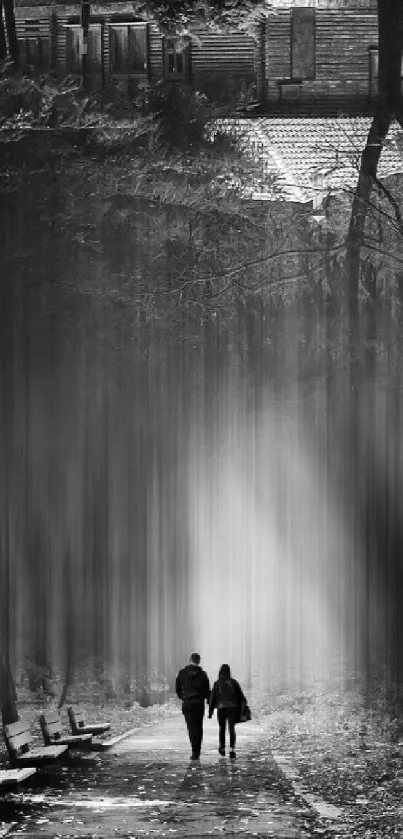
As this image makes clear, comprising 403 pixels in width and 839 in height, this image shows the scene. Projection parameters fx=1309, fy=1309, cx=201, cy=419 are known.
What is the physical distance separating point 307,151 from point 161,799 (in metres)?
17.7

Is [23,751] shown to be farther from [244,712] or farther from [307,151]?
[307,151]

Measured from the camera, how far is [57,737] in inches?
634

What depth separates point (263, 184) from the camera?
90.7 ft

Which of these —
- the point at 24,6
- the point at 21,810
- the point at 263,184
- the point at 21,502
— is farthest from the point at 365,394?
the point at 21,810

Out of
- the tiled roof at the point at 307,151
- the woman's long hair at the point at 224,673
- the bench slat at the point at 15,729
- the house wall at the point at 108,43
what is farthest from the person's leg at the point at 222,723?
the house wall at the point at 108,43

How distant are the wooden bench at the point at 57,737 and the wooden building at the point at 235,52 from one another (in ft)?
41.5

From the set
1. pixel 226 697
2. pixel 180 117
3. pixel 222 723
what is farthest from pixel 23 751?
pixel 180 117

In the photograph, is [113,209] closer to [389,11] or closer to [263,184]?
[263,184]

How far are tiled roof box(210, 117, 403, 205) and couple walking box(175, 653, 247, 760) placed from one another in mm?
11495

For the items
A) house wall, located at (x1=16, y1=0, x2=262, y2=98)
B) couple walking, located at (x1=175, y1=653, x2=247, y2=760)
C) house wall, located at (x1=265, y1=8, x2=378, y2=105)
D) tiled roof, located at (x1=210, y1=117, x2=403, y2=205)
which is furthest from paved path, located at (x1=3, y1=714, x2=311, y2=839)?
house wall, located at (x1=265, y1=8, x2=378, y2=105)

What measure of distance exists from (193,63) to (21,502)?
394 inches

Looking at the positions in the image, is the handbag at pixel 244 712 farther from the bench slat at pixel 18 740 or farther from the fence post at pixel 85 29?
the fence post at pixel 85 29

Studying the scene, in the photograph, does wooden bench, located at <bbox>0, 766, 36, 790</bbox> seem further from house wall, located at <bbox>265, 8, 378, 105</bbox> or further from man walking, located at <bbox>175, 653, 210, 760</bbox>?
house wall, located at <bbox>265, 8, 378, 105</bbox>

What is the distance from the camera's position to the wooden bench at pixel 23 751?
13.0m
